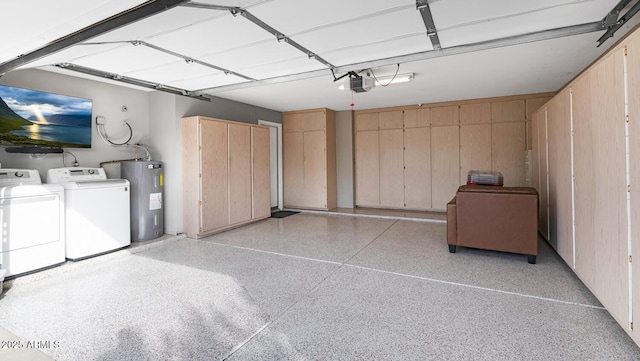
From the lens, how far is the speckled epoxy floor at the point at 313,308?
1.96 meters

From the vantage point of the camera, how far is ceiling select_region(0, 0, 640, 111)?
2301 mm

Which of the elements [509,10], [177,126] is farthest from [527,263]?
[177,126]

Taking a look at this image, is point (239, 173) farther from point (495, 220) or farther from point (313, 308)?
point (495, 220)

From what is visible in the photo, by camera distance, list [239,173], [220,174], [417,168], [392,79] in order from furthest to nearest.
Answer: [417,168]
[239,173]
[220,174]
[392,79]

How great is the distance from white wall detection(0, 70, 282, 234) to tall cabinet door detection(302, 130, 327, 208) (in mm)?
2259

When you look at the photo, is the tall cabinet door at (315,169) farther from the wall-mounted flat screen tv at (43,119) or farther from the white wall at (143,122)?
the wall-mounted flat screen tv at (43,119)

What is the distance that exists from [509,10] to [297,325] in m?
3.00

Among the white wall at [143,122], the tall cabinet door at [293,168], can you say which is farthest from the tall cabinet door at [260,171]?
the tall cabinet door at [293,168]

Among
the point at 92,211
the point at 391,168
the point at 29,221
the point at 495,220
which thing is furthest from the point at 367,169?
the point at 29,221

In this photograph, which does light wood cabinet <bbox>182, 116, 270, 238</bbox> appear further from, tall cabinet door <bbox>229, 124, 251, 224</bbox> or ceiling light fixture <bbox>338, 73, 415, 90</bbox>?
ceiling light fixture <bbox>338, 73, 415, 90</bbox>

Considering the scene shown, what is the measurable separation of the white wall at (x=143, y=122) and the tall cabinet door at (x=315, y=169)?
2.26 m

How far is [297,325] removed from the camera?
224 centimetres

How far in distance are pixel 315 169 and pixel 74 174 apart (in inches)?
179

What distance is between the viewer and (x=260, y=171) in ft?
19.9
